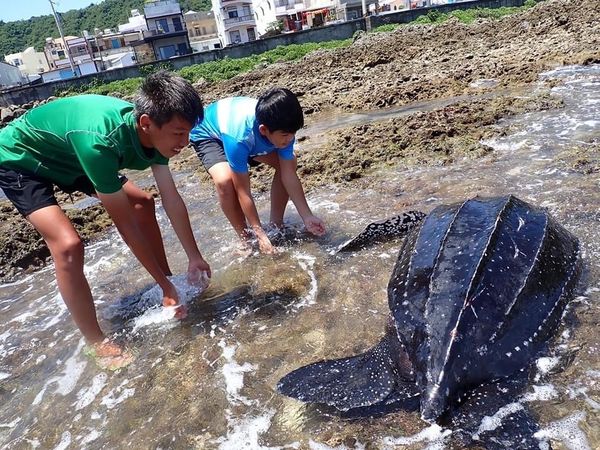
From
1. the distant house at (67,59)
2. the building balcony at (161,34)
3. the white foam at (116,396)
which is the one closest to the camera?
the white foam at (116,396)

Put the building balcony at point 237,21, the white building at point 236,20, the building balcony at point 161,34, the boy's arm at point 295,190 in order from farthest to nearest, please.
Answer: the white building at point 236,20
the building balcony at point 237,21
the building balcony at point 161,34
the boy's arm at point 295,190

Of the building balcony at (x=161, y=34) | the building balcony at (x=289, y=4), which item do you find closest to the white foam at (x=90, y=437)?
A: the building balcony at (x=161, y=34)

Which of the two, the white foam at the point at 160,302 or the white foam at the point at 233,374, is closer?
the white foam at the point at 233,374

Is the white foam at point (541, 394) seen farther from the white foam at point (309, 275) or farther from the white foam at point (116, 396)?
the white foam at point (116, 396)

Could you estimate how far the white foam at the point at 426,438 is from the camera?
164 cm

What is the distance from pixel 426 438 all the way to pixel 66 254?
178 cm

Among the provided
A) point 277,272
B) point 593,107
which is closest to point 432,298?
point 277,272

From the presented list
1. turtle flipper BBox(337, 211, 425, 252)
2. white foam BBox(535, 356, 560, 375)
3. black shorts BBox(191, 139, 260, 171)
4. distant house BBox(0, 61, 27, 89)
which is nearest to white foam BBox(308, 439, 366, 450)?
white foam BBox(535, 356, 560, 375)

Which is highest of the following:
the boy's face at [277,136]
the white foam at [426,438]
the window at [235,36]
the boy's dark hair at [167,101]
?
the window at [235,36]

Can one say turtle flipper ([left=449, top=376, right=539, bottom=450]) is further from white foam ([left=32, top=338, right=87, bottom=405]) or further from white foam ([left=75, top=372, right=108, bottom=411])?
white foam ([left=32, top=338, right=87, bottom=405])

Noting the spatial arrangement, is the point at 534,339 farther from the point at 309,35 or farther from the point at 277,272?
the point at 309,35

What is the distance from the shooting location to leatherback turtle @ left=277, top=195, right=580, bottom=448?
169 centimetres

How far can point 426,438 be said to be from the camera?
5.41 feet

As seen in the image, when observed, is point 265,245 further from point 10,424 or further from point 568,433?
point 568,433
